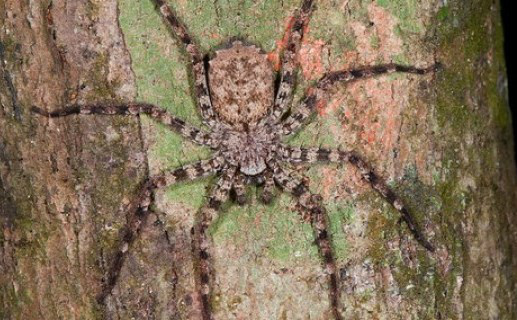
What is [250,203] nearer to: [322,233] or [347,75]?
[322,233]

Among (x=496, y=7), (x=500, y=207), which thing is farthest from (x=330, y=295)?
(x=496, y=7)

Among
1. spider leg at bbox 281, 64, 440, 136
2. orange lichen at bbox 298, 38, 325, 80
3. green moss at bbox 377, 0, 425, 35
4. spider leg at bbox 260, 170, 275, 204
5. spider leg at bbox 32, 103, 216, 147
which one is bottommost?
spider leg at bbox 260, 170, 275, 204

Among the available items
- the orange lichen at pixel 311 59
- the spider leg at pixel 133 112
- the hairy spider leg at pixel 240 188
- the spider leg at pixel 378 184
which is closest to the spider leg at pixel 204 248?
the hairy spider leg at pixel 240 188

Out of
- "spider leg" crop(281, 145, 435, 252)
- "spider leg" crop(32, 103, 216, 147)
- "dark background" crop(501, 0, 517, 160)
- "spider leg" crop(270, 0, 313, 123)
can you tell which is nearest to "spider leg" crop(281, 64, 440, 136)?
"spider leg" crop(270, 0, 313, 123)

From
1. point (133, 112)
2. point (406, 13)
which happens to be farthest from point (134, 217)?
point (406, 13)

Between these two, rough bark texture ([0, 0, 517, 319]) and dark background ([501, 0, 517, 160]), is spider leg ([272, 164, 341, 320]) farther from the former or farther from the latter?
dark background ([501, 0, 517, 160])

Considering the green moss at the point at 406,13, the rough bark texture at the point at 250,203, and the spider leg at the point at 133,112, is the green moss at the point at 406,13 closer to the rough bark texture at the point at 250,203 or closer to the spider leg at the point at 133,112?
the rough bark texture at the point at 250,203
